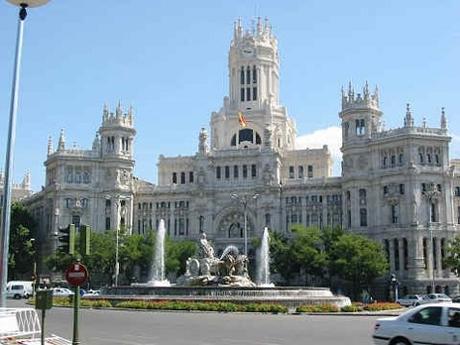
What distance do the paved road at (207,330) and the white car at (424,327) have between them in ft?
15.7

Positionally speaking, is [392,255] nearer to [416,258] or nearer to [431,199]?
[416,258]

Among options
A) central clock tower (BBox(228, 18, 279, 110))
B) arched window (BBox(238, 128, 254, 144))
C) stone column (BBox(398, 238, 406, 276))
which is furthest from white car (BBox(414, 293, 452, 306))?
central clock tower (BBox(228, 18, 279, 110))

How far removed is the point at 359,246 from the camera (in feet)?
307

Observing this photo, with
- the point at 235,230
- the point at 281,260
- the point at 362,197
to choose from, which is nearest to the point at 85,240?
the point at 281,260

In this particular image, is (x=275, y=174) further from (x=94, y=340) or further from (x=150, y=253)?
(x=94, y=340)

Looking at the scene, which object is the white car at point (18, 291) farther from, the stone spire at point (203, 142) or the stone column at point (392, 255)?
the stone column at point (392, 255)

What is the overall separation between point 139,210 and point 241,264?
68683 mm

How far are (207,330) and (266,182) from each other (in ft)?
278

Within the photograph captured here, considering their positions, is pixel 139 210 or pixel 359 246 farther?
pixel 139 210

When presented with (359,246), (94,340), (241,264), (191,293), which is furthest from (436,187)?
(94,340)

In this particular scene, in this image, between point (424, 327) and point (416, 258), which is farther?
point (416, 258)

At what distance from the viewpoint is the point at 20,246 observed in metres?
119

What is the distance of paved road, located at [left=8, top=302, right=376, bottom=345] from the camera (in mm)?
26734

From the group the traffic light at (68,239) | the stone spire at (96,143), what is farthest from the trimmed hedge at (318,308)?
the stone spire at (96,143)
